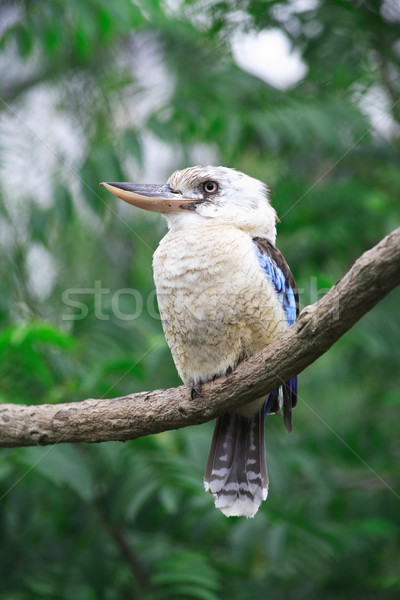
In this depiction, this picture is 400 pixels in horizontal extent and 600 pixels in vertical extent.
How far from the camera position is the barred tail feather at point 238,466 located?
3.27 metres

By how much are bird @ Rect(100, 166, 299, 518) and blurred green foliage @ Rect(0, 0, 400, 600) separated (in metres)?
0.31

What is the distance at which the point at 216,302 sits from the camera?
2.94m

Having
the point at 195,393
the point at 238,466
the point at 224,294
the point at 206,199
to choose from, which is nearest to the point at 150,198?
the point at 206,199

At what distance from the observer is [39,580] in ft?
12.7

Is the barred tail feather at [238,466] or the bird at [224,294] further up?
the bird at [224,294]

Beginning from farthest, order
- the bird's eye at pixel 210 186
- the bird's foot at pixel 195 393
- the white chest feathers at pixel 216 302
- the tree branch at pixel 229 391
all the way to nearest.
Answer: the bird's eye at pixel 210 186, the white chest feathers at pixel 216 302, the bird's foot at pixel 195 393, the tree branch at pixel 229 391

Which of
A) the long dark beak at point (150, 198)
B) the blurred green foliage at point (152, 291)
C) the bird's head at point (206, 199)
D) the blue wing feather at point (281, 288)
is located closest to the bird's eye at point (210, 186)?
the bird's head at point (206, 199)

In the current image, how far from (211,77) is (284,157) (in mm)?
1154

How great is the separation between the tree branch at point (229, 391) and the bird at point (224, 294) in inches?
5.2

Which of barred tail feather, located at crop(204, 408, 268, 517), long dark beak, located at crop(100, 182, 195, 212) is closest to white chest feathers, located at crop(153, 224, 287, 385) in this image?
long dark beak, located at crop(100, 182, 195, 212)

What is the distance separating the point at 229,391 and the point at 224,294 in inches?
17.8

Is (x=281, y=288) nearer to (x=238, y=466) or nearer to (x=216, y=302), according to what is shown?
(x=216, y=302)

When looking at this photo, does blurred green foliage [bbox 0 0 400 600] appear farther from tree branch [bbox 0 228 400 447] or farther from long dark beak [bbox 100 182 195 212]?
long dark beak [bbox 100 182 195 212]

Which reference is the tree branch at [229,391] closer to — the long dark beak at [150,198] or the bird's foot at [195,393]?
the bird's foot at [195,393]
